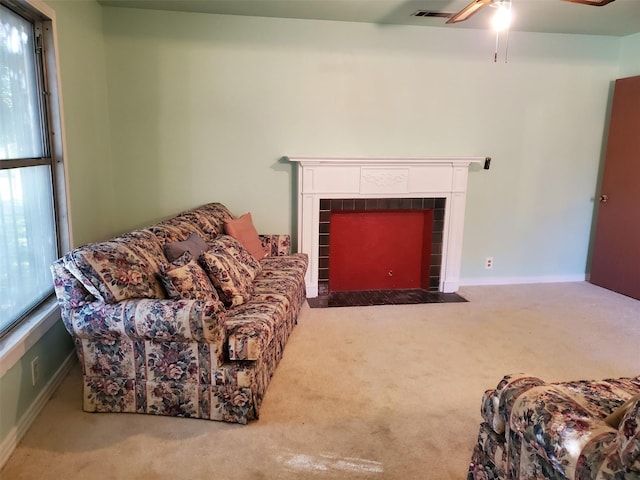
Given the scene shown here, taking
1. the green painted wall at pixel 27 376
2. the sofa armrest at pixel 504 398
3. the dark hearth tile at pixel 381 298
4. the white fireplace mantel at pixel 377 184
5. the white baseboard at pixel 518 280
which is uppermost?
the white fireplace mantel at pixel 377 184

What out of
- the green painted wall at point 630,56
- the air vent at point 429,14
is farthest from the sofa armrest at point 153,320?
the green painted wall at point 630,56

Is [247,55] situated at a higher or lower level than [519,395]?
higher

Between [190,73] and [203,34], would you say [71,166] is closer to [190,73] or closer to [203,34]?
[190,73]

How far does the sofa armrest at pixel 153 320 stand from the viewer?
2.11 meters

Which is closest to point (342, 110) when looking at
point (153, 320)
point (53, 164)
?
point (53, 164)

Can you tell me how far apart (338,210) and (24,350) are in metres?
2.69

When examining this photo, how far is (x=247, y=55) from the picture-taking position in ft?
12.9

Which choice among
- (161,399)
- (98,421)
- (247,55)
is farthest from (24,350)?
(247,55)

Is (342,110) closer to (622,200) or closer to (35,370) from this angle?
(622,200)

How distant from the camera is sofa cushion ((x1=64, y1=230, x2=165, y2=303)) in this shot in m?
2.16

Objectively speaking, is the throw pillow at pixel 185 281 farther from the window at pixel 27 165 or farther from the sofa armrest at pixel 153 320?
the window at pixel 27 165

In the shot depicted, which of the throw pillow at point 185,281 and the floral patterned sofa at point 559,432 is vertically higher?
the throw pillow at point 185,281

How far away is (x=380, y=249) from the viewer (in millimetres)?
4441

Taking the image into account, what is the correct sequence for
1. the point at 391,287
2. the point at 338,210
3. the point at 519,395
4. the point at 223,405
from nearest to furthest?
the point at 519,395, the point at 223,405, the point at 338,210, the point at 391,287
